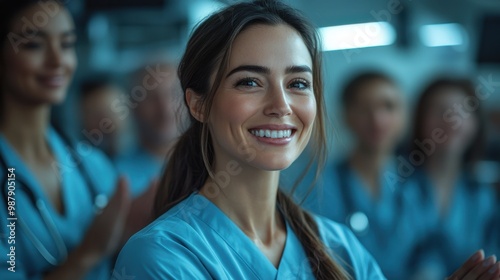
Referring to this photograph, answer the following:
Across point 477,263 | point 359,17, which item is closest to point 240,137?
point 477,263

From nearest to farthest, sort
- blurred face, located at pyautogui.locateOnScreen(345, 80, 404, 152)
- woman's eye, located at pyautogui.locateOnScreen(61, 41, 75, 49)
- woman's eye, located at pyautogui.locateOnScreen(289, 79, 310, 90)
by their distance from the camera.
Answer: woman's eye, located at pyautogui.locateOnScreen(289, 79, 310, 90)
woman's eye, located at pyautogui.locateOnScreen(61, 41, 75, 49)
blurred face, located at pyautogui.locateOnScreen(345, 80, 404, 152)

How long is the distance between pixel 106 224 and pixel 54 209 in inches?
4.1

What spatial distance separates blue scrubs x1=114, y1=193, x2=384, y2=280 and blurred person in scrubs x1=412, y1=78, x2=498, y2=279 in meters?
0.90

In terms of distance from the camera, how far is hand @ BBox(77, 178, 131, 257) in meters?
1.16

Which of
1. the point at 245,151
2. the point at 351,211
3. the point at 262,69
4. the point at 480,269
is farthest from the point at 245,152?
the point at 351,211

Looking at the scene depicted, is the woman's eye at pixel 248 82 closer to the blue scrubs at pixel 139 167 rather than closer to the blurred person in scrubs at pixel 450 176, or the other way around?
the blue scrubs at pixel 139 167

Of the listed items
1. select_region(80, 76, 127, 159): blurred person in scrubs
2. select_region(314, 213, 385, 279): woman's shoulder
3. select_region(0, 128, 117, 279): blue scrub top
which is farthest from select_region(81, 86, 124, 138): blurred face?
select_region(314, 213, 385, 279): woman's shoulder

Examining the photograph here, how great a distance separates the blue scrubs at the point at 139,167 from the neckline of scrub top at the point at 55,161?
0.44 meters

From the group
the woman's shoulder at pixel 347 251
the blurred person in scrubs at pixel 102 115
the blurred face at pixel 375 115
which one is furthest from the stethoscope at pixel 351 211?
the woman's shoulder at pixel 347 251

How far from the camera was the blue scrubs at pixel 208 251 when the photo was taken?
0.77 meters

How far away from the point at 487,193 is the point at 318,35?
1.15m

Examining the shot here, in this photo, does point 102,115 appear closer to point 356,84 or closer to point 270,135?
point 356,84

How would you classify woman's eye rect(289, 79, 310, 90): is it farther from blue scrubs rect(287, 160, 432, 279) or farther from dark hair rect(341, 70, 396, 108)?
dark hair rect(341, 70, 396, 108)

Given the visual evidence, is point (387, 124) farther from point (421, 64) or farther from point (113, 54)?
point (421, 64)
